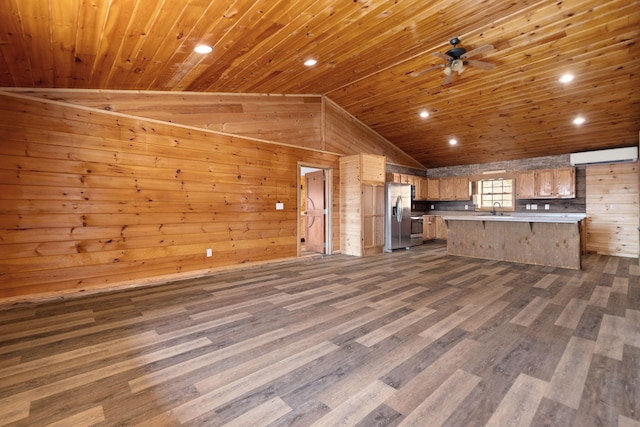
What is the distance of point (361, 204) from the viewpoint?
22.1 ft

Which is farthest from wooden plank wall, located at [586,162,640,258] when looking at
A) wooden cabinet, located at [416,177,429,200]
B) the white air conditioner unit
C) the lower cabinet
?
wooden cabinet, located at [416,177,429,200]

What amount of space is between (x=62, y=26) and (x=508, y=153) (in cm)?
893

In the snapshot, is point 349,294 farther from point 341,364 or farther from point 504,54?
point 504,54

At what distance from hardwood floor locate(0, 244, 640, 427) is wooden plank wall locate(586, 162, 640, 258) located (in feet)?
11.5

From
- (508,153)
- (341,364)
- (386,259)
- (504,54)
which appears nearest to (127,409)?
(341,364)

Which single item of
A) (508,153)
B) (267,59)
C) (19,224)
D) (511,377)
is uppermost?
(267,59)

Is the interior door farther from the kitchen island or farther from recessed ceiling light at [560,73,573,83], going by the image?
recessed ceiling light at [560,73,573,83]

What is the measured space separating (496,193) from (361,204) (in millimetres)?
4617

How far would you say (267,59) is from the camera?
413cm

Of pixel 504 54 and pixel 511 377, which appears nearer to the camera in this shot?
pixel 511 377

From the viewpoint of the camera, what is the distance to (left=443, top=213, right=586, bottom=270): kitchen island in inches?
→ 207

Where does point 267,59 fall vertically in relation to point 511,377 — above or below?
above

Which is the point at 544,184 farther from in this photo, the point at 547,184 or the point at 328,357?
the point at 328,357

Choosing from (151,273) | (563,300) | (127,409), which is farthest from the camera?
(151,273)
